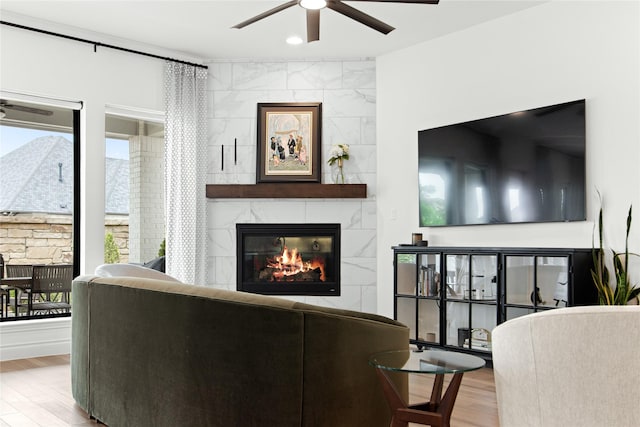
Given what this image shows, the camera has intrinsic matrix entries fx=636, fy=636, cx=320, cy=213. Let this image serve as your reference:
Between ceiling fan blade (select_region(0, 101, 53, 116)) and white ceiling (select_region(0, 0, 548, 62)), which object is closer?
white ceiling (select_region(0, 0, 548, 62))

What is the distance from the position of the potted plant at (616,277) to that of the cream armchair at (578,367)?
2.39 m

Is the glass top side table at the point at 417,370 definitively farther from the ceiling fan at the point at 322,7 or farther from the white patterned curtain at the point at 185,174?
the white patterned curtain at the point at 185,174

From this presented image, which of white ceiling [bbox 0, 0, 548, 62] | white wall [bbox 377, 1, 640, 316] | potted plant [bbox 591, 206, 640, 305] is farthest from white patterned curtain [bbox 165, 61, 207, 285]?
potted plant [bbox 591, 206, 640, 305]

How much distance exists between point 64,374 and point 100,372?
164 cm

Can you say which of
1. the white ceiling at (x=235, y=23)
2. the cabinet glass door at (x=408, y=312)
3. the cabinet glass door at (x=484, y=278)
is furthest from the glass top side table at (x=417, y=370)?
the white ceiling at (x=235, y=23)

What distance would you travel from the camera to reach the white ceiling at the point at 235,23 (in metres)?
5.01

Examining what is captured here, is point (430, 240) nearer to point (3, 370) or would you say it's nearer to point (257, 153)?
point (257, 153)

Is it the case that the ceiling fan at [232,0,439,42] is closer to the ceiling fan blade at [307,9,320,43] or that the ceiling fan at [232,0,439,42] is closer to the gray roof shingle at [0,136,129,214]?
the ceiling fan blade at [307,9,320,43]

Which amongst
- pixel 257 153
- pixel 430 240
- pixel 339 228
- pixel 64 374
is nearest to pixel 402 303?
pixel 430 240

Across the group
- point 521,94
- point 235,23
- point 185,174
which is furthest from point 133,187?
point 521,94

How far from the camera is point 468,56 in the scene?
17.9 feet

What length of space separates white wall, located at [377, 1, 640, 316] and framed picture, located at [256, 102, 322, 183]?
67cm

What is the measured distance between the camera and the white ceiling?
501cm

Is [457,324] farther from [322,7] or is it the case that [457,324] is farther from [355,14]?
[322,7]
